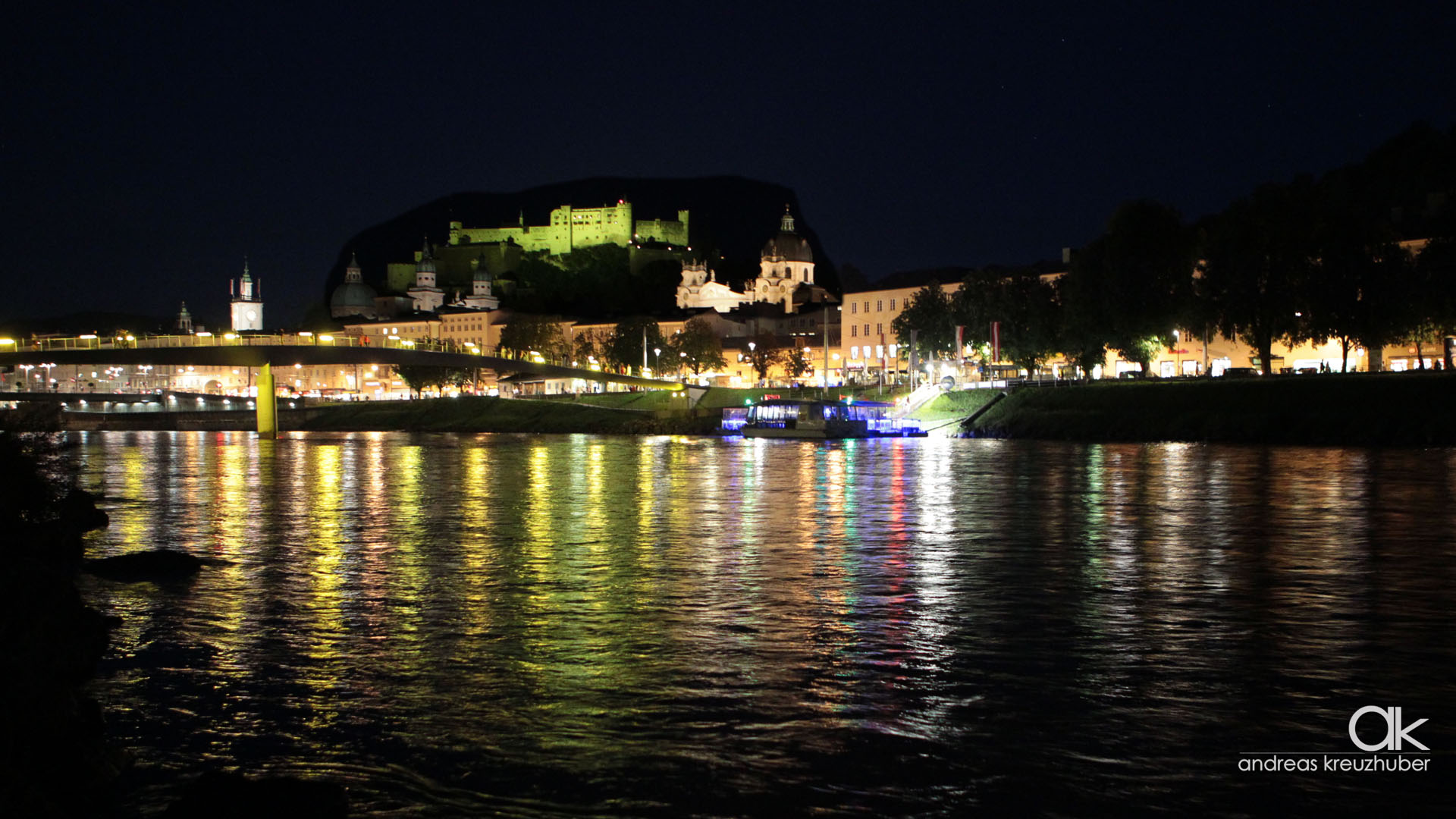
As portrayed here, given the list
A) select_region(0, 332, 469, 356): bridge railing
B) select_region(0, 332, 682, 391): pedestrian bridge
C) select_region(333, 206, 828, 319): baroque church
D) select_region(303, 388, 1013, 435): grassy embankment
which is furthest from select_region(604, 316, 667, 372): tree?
select_region(0, 332, 469, 356): bridge railing

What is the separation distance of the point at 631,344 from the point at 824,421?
53810 mm

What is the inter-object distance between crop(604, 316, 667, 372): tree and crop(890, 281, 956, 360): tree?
37957 millimetres

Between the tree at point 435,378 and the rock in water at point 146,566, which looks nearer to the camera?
the rock in water at point 146,566

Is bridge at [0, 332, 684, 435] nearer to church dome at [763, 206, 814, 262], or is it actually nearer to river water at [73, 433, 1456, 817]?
river water at [73, 433, 1456, 817]

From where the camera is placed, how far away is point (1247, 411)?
51094mm

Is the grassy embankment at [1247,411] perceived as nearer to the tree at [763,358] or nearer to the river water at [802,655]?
the river water at [802,655]

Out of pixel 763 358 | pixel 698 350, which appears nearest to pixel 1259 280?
pixel 763 358

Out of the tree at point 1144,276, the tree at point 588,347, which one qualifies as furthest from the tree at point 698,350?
the tree at point 1144,276

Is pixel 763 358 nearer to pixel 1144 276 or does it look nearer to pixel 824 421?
Result: pixel 824 421

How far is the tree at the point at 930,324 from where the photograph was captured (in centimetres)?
8200

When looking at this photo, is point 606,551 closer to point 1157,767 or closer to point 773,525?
point 773,525

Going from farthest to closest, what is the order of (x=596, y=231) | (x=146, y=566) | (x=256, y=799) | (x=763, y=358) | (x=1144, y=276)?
(x=596, y=231)
(x=763, y=358)
(x=1144, y=276)
(x=146, y=566)
(x=256, y=799)

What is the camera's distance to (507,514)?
2756 centimetres

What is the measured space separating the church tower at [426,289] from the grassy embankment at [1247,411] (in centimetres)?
13247
